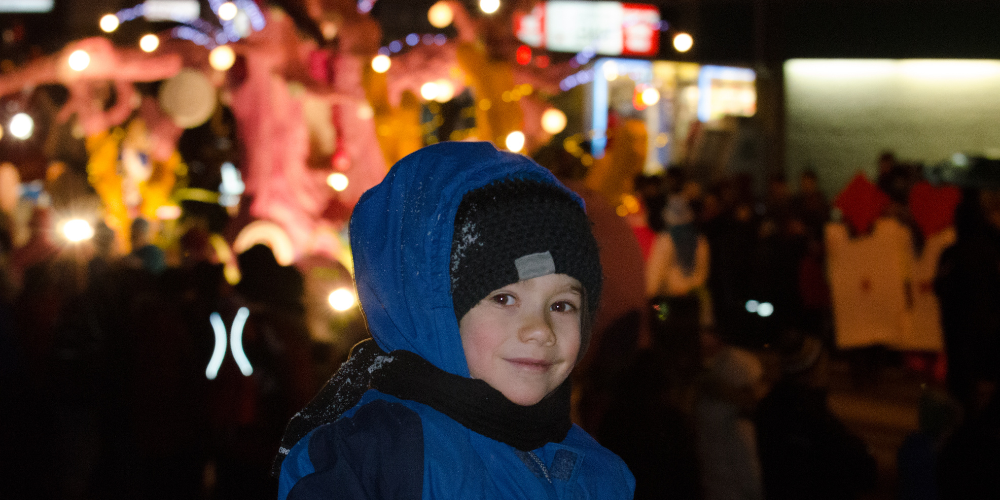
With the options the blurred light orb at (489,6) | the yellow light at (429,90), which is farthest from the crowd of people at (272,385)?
the blurred light orb at (489,6)

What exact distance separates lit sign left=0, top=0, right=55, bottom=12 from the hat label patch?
23883mm

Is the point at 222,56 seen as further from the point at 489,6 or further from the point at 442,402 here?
the point at 442,402

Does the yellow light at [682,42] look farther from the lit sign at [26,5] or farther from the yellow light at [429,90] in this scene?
the lit sign at [26,5]

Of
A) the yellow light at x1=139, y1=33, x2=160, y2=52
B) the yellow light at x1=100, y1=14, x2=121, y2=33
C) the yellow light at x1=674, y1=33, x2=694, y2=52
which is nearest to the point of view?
the yellow light at x1=139, y1=33, x2=160, y2=52

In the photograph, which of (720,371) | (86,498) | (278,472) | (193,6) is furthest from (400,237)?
(193,6)

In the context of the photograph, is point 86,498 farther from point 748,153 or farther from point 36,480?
point 748,153

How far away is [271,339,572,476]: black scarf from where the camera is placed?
4.79ft

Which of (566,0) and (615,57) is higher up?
(566,0)

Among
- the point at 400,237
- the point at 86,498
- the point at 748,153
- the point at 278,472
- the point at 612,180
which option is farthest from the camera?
the point at 748,153

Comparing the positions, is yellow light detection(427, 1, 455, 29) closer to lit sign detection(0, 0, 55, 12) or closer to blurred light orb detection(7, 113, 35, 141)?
blurred light orb detection(7, 113, 35, 141)

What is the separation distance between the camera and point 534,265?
148cm

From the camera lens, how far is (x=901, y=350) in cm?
905

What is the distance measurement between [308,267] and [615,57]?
1332 cm

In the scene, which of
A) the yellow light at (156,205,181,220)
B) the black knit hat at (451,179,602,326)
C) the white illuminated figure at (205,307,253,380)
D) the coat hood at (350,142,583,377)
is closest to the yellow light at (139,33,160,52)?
the yellow light at (156,205,181,220)
